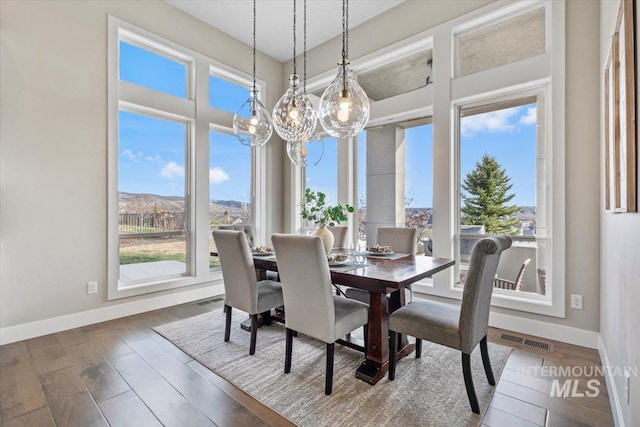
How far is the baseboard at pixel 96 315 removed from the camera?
2.80m

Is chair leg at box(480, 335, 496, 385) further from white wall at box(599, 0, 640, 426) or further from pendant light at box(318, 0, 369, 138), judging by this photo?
pendant light at box(318, 0, 369, 138)

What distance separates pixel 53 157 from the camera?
118 inches

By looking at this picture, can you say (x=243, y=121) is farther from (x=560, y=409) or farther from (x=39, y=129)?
(x=560, y=409)

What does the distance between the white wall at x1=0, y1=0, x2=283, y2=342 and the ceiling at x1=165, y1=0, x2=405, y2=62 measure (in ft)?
2.66

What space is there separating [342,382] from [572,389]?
A: 4.90ft

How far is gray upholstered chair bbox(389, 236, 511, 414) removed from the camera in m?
1.73

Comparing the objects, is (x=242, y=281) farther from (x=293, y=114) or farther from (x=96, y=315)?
(x=96, y=315)

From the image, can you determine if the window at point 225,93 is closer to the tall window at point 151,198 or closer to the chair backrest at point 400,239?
the tall window at point 151,198

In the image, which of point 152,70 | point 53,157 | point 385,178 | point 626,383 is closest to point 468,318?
point 626,383

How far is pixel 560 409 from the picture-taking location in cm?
182

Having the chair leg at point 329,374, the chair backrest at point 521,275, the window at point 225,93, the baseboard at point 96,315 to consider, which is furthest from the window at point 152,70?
the chair backrest at point 521,275

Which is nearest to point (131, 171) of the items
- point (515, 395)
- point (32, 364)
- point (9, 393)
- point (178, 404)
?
point (32, 364)

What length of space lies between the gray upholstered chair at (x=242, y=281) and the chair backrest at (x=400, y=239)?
4.18 feet

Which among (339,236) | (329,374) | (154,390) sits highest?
(339,236)
